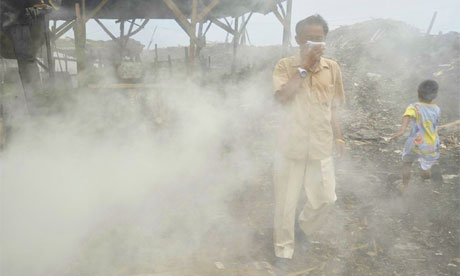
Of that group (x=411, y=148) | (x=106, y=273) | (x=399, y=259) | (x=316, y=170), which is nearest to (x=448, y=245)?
(x=399, y=259)

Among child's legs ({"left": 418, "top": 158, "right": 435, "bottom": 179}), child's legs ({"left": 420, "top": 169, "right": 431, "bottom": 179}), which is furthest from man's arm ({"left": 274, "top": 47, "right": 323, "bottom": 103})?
child's legs ({"left": 420, "top": 169, "right": 431, "bottom": 179})

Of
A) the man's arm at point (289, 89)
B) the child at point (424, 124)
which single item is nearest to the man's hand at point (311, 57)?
the man's arm at point (289, 89)

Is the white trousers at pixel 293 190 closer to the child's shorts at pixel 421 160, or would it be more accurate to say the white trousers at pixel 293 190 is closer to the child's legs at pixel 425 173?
the child's shorts at pixel 421 160

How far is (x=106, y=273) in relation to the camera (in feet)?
7.46

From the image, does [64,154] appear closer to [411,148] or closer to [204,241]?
[204,241]

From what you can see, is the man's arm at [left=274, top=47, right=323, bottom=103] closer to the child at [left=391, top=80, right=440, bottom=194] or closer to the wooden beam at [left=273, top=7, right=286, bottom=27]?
the child at [left=391, top=80, right=440, bottom=194]

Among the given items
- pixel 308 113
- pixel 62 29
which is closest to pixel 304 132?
pixel 308 113

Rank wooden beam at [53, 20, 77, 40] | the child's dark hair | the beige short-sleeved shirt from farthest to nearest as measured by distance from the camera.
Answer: wooden beam at [53, 20, 77, 40], the child's dark hair, the beige short-sleeved shirt

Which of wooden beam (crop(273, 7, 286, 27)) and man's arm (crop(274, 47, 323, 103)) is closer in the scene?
man's arm (crop(274, 47, 323, 103))

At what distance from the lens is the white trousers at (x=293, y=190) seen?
2.36 m

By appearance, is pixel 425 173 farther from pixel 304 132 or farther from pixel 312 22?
pixel 312 22

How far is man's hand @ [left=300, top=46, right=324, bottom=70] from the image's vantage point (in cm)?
213

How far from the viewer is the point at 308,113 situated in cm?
228

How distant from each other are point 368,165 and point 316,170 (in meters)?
2.56
